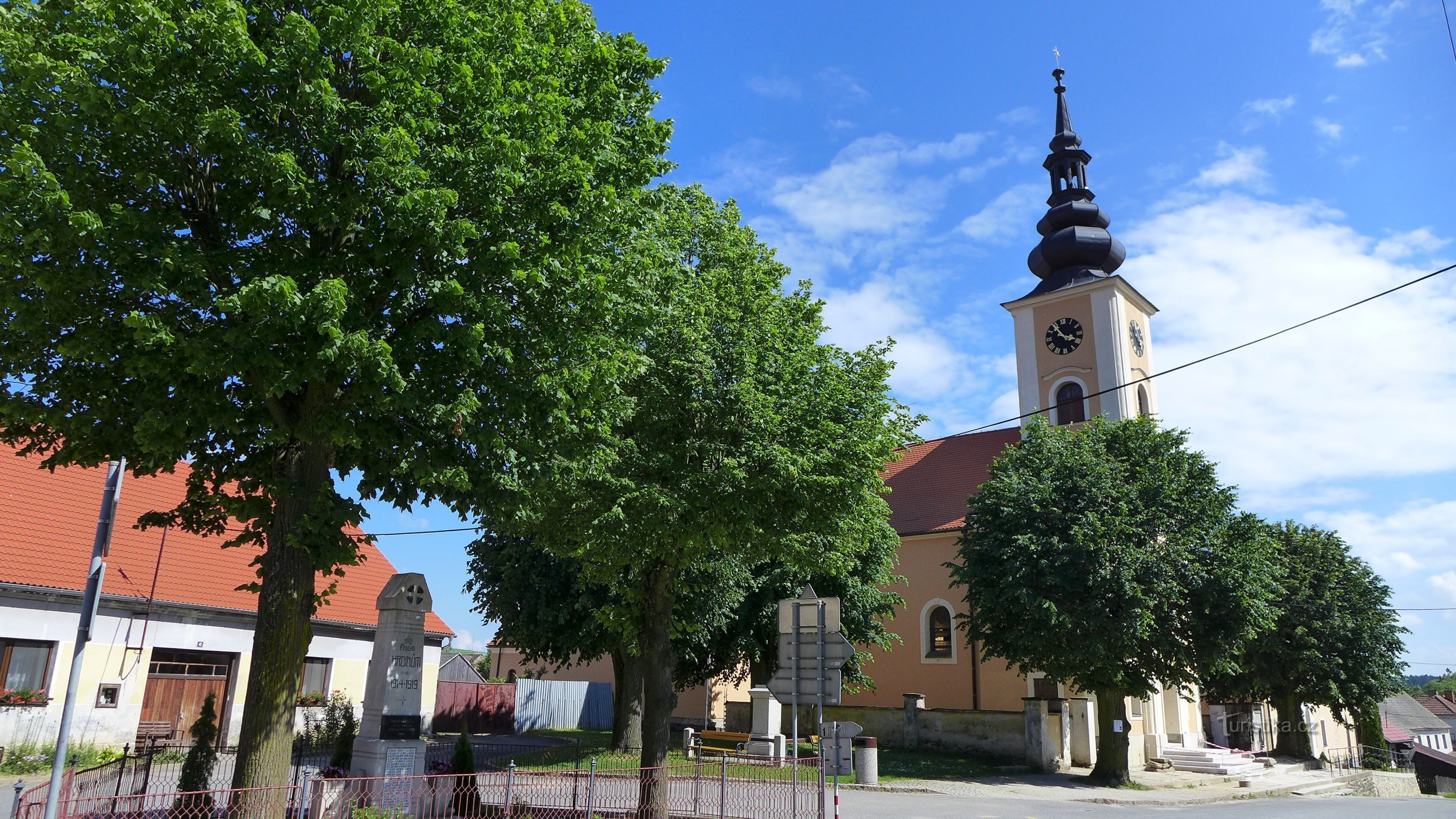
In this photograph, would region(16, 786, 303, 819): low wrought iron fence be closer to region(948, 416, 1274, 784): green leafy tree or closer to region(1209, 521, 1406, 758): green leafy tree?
region(948, 416, 1274, 784): green leafy tree

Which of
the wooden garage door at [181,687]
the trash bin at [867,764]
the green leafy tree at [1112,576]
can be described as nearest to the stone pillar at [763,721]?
the trash bin at [867,764]

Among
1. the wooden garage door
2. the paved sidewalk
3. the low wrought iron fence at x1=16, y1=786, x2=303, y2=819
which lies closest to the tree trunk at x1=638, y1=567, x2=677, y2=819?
the low wrought iron fence at x1=16, y1=786, x2=303, y2=819

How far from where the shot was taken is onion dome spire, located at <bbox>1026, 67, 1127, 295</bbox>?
3650 cm

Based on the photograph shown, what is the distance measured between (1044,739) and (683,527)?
16786 mm

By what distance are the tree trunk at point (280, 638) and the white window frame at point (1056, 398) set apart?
95.3ft

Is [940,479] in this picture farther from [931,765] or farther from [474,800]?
[474,800]

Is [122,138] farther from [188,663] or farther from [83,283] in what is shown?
[188,663]

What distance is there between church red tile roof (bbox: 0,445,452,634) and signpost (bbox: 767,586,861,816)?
32.6 ft

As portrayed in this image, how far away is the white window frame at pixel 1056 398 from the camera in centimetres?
3469

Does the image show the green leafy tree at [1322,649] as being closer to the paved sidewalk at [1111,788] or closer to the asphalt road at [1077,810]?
the paved sidewalk at [1111,788]

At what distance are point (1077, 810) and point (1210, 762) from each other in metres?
12.3

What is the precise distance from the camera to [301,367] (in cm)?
888

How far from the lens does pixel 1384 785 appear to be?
30984 millimetres

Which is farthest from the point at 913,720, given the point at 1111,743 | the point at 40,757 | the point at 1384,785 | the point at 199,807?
the point at 199,807
